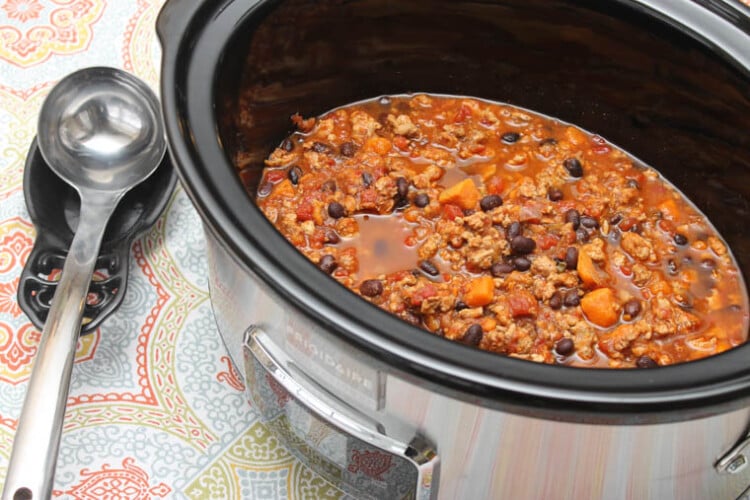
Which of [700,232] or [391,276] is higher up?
[700,232]

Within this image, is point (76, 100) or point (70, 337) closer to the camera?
point (70, 337)

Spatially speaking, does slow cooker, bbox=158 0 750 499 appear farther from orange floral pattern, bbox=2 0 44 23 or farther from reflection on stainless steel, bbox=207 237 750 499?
orange floral pattern, bbox=2 0 44 23

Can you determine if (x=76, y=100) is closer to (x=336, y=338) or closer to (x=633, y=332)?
(x=336, y=338)

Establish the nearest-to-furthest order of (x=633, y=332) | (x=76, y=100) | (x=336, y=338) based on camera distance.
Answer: (x=336, y=338)
(x=633, y=332)
(x=76, y=100)

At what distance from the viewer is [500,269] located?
7.84ft

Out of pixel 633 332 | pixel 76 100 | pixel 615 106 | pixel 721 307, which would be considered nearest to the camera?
pixel 633 332

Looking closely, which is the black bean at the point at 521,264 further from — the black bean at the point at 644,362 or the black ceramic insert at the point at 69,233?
the black ceramic insert at the point at 69,233

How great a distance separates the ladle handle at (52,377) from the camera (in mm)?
2219

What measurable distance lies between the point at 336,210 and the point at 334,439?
0.64 metres

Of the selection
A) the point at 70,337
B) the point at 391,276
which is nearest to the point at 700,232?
the point at 391,276

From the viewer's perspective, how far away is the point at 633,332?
2299 mm

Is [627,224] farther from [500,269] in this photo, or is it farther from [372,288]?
[372,288]

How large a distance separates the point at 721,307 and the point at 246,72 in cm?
137

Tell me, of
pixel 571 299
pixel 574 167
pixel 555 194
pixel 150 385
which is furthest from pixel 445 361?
pixel 150 385
